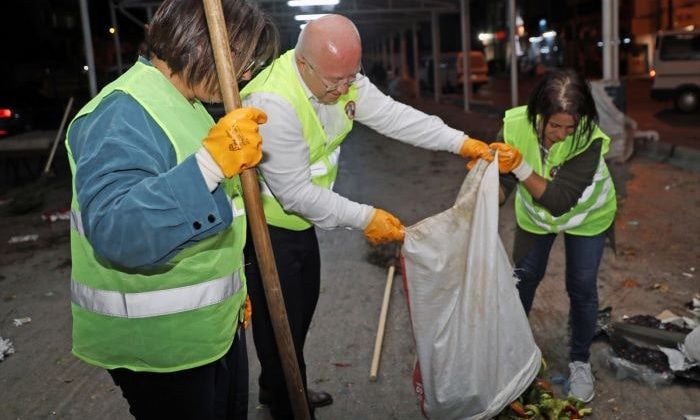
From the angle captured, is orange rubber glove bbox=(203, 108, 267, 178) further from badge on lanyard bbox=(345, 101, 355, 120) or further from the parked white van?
the parked white van

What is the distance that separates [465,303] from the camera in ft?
7.98

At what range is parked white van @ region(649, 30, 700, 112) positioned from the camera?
544 inches

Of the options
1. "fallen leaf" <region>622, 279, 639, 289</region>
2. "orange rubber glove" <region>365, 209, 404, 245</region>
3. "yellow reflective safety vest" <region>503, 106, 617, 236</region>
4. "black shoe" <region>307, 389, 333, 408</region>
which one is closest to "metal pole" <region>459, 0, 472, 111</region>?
"fallen leaf" <region>622, 279, 639, 289</region>

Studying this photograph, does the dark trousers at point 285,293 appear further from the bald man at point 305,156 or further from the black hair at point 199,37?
the black hair at point 199,37

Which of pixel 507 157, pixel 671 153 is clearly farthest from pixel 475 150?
pixel 671 153

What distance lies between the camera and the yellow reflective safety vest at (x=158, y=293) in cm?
151

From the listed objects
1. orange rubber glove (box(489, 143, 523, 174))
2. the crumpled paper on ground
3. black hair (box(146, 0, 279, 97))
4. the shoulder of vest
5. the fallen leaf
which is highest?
black hair (box(146, 0, 279, 97))

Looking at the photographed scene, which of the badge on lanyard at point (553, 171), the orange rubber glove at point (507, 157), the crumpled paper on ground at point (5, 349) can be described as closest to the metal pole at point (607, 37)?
the badge on lanyard at point (553, 171)

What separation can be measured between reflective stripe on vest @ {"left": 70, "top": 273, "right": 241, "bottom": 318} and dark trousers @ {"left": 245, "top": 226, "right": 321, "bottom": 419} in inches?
34.2

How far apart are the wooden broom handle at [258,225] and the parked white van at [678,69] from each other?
1415cm

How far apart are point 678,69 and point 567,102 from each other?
13203mm

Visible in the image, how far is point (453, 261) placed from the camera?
2457 millimetres

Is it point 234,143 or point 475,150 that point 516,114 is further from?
point 234,143

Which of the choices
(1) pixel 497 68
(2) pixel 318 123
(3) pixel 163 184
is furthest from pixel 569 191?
(1) pixel 497 68
